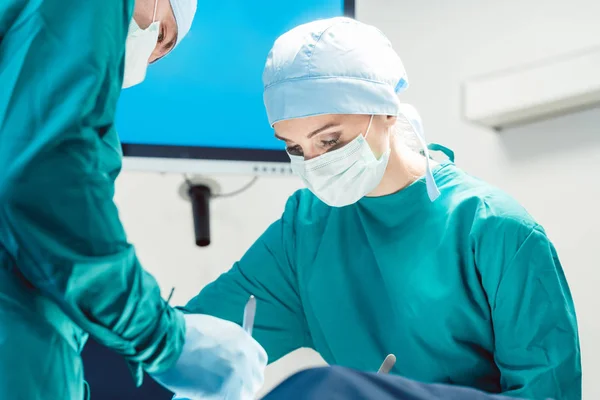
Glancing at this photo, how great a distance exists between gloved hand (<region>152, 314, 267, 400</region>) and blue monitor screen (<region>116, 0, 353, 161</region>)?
0.96m

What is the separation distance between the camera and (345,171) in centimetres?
143

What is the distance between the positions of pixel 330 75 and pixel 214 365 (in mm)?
588

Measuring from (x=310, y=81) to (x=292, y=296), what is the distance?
474 millimetres

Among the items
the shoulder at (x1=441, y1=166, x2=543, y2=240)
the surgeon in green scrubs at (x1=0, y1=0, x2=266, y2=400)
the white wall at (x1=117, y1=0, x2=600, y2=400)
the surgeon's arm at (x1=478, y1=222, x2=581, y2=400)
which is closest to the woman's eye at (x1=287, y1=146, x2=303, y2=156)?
the shoulder at (x1=441, y1=166, x2=543, y2=240)

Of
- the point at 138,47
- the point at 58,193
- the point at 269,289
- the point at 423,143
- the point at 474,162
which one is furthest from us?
the point at 474,162

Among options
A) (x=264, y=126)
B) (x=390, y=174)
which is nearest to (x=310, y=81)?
(x=390, y=174)

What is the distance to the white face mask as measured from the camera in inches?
55.7

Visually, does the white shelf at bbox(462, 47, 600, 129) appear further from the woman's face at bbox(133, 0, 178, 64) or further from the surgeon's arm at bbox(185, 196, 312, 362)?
the woman's face at bbox(133, 0, 178, 64)

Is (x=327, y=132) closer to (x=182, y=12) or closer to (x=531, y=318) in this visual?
(x=182, y=12)

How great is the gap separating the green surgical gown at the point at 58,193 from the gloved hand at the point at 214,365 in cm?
15

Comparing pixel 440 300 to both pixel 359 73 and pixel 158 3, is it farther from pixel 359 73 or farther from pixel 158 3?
pixel 158 3

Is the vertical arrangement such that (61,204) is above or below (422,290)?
above

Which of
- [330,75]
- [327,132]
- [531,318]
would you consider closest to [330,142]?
[327,132]

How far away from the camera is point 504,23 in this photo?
2.28m
